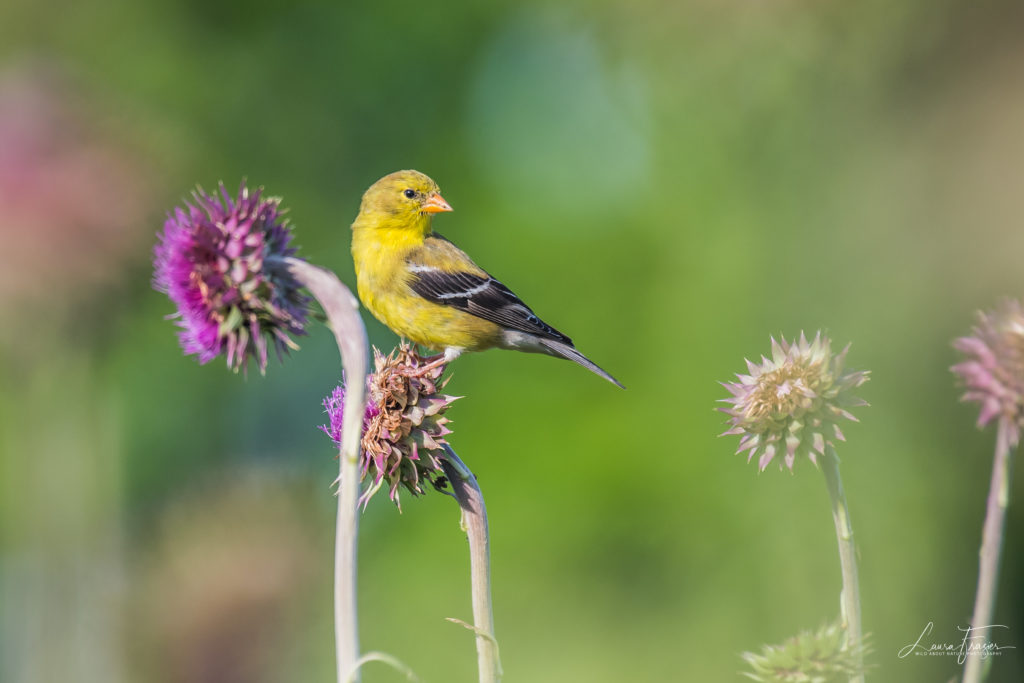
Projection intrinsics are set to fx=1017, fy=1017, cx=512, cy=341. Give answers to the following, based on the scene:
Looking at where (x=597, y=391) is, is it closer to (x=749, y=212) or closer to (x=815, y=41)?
(x=749, y=212)

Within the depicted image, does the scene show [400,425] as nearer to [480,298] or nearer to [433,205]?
[480,298]

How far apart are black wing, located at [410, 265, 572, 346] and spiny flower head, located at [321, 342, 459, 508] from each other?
167 cm

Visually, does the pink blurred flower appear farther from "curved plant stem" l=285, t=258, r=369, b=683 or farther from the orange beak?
"curved plant stem" l=285, t=258, r=369, b=683

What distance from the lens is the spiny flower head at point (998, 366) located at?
152 centimetres

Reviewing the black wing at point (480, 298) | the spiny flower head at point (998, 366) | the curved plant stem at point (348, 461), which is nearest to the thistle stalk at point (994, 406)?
the spiny flower head at point (998, 366)

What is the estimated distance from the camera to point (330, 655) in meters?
6.97

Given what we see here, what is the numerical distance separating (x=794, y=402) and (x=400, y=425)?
98cm

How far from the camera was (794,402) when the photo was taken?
1.89 metres

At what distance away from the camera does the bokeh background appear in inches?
177

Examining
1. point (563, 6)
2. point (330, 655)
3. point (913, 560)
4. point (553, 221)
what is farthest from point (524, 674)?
point (563, 6)

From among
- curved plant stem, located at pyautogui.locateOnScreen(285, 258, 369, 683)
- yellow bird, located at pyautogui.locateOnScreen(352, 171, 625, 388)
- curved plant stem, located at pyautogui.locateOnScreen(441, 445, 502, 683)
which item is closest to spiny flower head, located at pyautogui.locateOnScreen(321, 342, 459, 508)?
curved plant stem, located at pyautogui.locateOnScreen(441, 445, 502, 683)

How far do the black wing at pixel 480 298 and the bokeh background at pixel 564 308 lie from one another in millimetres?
1370

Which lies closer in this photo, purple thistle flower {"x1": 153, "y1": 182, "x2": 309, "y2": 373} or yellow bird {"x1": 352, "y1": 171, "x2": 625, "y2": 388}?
purple thistle flower {"x1": 153, "y1": 182, "x2": 309, "y2": 373}

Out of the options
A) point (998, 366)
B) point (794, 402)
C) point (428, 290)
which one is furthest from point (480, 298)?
point (998, 366)
